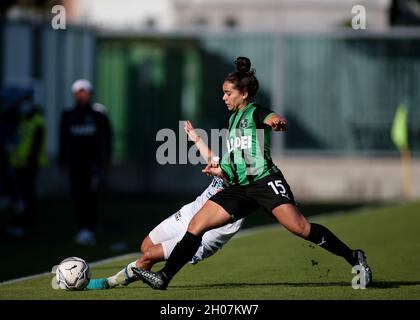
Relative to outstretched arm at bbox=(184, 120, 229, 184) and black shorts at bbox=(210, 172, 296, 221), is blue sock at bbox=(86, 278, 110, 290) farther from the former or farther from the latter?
outstretched arm at bbox=(184, 120, 229, 184)

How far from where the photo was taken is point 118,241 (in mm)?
19016

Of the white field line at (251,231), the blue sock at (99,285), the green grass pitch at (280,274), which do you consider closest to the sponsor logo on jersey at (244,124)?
the green grass pitch at (280,274)

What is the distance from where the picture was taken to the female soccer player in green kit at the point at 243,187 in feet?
37.2

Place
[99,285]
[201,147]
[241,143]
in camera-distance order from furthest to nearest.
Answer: [99,285]
[241,143]
[201,147]

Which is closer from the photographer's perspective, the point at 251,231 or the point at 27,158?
the point at 251,231

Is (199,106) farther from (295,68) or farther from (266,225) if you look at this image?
(266,225)

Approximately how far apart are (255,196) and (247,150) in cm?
42

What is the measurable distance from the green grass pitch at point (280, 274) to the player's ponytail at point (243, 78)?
6.15 feet

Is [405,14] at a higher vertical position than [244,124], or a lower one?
higher

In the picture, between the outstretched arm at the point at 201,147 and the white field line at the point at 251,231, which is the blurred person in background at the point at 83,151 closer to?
the white field line at the point at 251,231

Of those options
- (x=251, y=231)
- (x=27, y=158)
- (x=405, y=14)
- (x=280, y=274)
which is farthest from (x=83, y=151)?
(x=405, y=14)

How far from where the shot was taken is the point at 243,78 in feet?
37.6

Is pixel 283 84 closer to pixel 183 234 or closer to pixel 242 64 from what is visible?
pixel 183 234

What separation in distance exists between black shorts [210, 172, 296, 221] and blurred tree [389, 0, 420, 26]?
20934 mm
